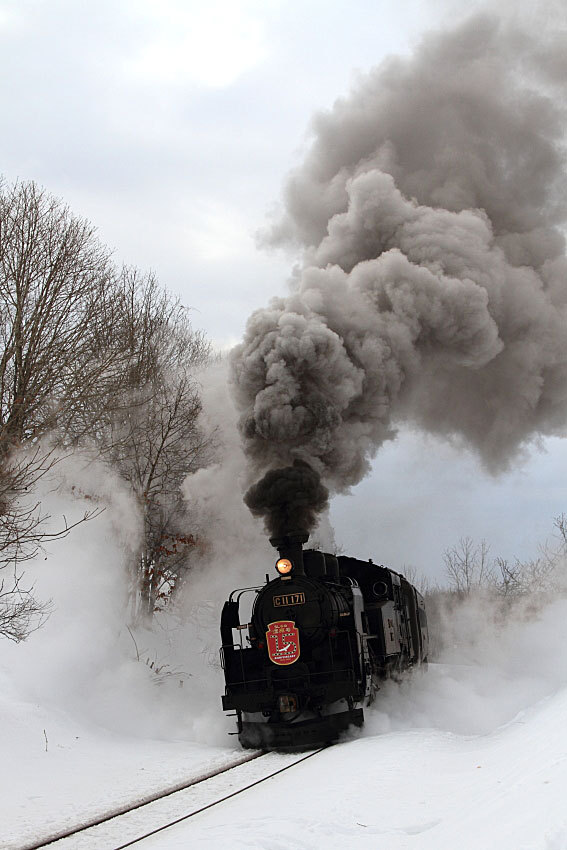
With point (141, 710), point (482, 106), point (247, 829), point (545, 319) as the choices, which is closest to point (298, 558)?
point (141, 710)

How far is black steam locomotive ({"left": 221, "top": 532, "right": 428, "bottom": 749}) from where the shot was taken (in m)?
9.58

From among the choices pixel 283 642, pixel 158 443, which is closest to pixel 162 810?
pixel 283 642

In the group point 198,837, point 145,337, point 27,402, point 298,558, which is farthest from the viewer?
point 145,337

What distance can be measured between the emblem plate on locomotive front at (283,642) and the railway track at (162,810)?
50.3 inches

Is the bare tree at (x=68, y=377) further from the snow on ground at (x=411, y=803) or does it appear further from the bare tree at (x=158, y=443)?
the snow on ground at (x=411, y=803)

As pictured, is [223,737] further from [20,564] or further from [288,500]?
[20,564]

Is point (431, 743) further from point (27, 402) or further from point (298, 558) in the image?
point (27, 402)

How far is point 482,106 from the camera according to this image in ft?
48.8

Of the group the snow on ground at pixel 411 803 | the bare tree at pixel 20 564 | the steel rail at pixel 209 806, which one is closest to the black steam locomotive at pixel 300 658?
the steel rail at pixel 209 806

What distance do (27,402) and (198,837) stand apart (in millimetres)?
7559

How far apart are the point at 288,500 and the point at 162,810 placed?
4655mm

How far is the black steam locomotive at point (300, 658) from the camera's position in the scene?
31.4 feet

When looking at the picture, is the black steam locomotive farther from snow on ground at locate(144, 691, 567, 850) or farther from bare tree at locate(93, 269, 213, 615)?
bare tree at locate(93, 269, 213, 615)

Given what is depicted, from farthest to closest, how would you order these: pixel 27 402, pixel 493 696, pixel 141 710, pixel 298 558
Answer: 1. pixel 493 696
2. pixel 141 710
3. pixel 27 402
4. pixel 298 558
